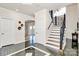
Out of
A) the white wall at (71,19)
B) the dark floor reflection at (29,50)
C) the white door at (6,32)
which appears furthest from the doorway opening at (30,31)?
the white wall at (71,19)

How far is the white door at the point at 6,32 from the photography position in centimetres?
286

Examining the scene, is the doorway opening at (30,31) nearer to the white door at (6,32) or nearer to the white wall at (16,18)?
the white wall at (16,18)

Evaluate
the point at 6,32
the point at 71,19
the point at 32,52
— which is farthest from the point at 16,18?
the point at 71,19

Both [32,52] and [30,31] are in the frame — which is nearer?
[32,52]

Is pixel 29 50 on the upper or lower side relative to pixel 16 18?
lower

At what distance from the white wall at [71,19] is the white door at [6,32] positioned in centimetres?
162

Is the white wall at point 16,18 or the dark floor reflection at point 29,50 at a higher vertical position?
the white wall at point 16,18

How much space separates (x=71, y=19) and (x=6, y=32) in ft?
6.26

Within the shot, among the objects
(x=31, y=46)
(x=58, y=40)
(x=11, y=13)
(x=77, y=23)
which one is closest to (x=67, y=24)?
(x=77, y=23)

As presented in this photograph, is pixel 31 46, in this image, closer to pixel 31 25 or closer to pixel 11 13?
pixel 31 25

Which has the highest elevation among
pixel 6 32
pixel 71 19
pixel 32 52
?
pixel 71 19

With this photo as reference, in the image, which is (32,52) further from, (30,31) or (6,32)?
(6,32)

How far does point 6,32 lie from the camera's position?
116 inches

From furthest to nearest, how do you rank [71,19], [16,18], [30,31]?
[16,18], [30,31], [71,19]
